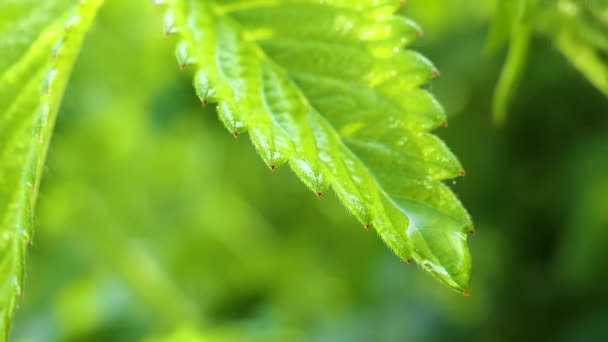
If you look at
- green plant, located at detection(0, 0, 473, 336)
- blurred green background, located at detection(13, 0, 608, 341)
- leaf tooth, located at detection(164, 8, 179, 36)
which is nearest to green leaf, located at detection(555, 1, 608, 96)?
green plant, located at detection(0, 0, 473, 336)

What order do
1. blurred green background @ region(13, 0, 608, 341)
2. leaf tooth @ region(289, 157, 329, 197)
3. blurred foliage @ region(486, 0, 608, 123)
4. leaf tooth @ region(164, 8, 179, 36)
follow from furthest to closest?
blurred green background @ region(13, 0, 608, 341)
blurred foliage @ region(486, 0, 608, 123)
leaf tooth @ region(164, 8, 179, 36)
leaf tooth @ region(289, 157, 329, 197)

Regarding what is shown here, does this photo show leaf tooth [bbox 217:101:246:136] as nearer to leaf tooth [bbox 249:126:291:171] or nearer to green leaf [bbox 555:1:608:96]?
leaf tooth [bbox 249:126:291:171]

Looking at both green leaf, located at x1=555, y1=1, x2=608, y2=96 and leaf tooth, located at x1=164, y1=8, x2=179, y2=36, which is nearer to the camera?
leaf tooth, located at x1=164, y1=8, x2=179, y2=36

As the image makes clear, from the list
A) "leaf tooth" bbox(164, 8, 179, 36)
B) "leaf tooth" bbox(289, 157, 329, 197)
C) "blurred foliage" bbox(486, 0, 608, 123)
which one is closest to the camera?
"leaf tooth" bbox(289, 157, 329, 197)

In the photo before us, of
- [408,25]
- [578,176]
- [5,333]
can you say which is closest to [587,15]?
[408,25]

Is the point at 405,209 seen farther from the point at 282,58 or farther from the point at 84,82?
the point at 84,82

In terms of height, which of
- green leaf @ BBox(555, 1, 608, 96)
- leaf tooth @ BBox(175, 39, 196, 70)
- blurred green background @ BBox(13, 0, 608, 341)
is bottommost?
blurred green background @ BBox(13, 0, 608, 341)
